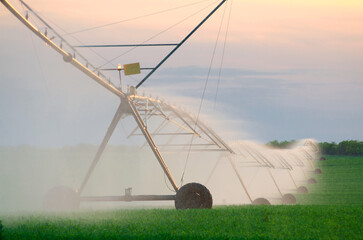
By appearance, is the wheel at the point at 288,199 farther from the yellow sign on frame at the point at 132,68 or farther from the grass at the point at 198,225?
the yellow sign on frame at the point at 132,68

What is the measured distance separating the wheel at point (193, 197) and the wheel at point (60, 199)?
15.2 feet

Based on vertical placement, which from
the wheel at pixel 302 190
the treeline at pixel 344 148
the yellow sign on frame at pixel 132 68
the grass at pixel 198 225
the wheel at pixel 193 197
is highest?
the treeline at pixel 344 148

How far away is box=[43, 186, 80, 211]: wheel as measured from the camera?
22.4 m

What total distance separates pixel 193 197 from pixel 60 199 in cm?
564

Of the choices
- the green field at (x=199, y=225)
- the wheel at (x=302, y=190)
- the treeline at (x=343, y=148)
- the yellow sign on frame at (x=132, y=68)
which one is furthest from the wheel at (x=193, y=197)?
Result: the treeline at (x=343, y=148)

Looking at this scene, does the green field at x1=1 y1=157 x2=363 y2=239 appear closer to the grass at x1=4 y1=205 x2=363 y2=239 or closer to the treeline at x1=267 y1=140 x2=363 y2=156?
the grass at x1=4 y1=205 x2=363 y2=239

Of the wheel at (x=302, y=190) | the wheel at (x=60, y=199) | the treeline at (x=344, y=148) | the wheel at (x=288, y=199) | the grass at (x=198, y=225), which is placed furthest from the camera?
the treeline at (x=344, y=148)

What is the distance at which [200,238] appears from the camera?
1295 centimetres

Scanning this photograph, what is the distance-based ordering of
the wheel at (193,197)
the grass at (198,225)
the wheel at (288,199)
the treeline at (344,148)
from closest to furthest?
1. the grass at (198,225)
2. the wheel at (193,197)
3. the wheel at (288,199)
4. the treeline at (344,148)

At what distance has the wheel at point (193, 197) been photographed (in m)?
19.9

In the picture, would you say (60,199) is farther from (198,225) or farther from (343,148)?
(343,148)

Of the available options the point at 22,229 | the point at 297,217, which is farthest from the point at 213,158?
the point at 22,229

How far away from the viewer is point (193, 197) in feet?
65.7

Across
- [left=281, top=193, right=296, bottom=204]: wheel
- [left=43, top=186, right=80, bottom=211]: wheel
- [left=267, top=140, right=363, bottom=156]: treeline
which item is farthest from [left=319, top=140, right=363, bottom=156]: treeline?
[left=43, top=186, right=80, bottom=211]: wheel
